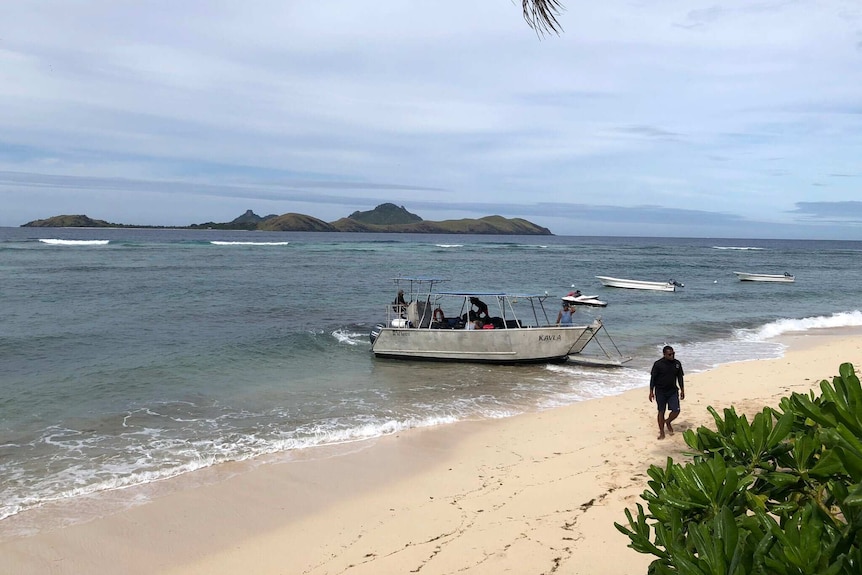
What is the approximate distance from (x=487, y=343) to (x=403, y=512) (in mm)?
9232

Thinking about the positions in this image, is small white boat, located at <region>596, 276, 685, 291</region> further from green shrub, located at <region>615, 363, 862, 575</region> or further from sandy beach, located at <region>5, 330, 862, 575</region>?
green shrub, located at <region>615, 363, 862, 575</region>

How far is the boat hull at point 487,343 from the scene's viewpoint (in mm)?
16234

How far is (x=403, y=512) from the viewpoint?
7.54m

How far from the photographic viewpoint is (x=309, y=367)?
16.2m

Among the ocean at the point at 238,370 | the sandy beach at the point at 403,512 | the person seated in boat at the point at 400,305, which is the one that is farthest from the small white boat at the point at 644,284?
the sandy beach at the point at 403,512

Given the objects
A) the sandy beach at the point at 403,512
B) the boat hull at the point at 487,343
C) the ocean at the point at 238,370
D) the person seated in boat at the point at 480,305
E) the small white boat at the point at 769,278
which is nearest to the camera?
the sandy beach at the point at 403,512

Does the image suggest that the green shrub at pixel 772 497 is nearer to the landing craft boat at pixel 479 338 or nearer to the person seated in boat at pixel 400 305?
the landing craft boat at pixel 479 338

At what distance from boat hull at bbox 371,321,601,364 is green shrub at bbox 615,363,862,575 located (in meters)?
13.3

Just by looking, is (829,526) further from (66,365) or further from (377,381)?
(66,365)

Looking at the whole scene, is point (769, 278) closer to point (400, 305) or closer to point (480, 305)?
point (480, 305)

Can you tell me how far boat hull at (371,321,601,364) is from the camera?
16234 mm

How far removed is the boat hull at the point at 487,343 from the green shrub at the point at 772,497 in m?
13.3

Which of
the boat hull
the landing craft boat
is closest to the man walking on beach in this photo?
the landing craft boat

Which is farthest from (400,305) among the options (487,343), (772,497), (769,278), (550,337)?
(769,278)
